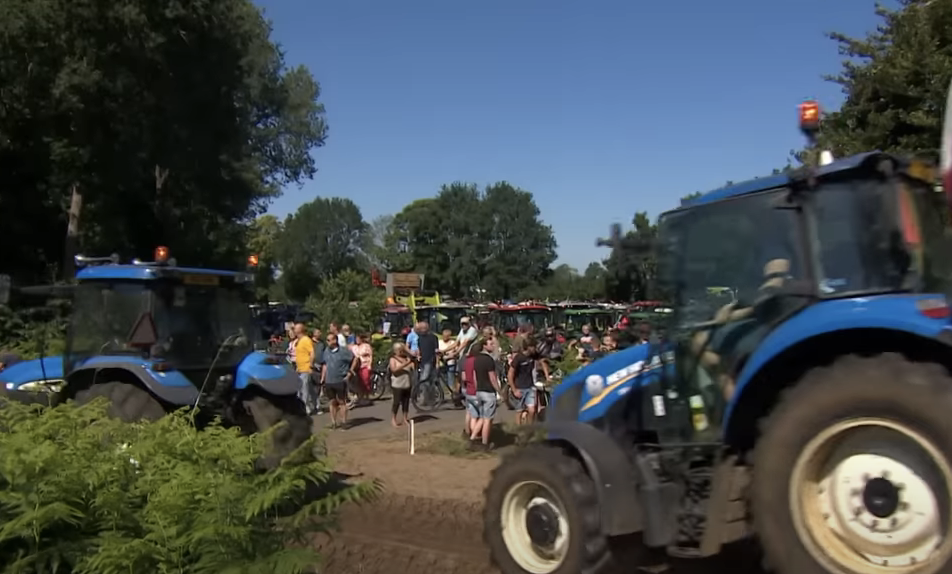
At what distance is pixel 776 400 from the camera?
4.53 m

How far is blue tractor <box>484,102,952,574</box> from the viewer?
156 inches

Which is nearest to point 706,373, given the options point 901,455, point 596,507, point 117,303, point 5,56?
point 596,507

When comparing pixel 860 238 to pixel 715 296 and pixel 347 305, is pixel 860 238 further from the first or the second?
pixel 347 305

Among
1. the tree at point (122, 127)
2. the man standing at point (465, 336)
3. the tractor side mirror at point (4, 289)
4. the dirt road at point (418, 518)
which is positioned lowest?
the dirt road at point (418, 518)

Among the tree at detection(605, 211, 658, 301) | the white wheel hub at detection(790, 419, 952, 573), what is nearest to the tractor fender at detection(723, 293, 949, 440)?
the white wheel hub at detection(790, 419, 952, 573)

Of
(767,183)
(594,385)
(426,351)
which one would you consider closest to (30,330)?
(426,351)

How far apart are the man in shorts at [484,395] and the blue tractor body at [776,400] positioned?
640cm

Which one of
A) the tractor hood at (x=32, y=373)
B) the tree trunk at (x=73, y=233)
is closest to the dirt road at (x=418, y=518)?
the tractor hood at (x=32, y=373)

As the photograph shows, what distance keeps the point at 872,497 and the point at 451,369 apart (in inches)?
582

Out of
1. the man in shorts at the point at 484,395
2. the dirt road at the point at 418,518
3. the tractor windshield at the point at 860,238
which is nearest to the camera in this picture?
the tractor windshield at the point at 860,238

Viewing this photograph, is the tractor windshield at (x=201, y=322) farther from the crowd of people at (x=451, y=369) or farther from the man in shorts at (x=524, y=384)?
Result: the man in shorts at (x=524, y=384)

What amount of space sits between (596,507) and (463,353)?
11.8 m

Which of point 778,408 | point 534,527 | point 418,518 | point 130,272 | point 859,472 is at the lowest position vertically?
point 418,518

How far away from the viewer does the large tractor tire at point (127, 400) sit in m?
7.87
